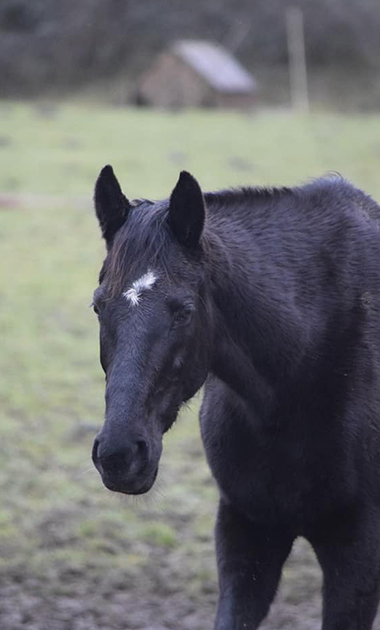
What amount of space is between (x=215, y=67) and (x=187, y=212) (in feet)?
75.8

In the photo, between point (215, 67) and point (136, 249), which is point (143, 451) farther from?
point (215, 67)

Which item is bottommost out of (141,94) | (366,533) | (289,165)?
(366,533)

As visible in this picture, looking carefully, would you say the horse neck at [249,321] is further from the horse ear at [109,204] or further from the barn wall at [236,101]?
the barn wall at [236,101]

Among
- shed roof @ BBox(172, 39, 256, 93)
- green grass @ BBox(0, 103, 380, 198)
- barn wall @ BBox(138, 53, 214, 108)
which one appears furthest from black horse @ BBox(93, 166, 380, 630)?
barn wall @ BBox(138, 53, 214, 108)

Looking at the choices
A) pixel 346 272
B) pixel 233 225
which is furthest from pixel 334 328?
pixel 233 225

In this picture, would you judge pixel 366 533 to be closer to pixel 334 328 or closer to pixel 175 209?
pixel 334 328

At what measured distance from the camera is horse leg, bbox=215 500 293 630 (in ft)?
11.9

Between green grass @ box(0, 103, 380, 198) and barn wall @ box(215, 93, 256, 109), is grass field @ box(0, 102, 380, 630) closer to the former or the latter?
green grass @ box(0, 103, 380, 198)

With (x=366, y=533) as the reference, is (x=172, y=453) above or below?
above

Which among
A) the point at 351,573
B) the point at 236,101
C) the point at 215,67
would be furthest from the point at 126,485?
the point at 215,67

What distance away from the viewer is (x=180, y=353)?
3.12 metres

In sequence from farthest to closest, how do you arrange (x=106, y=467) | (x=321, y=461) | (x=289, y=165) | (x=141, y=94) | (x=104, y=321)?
(x=141, y=94)
(x=289, y=165)
(x=321, y=461)
(x=104, y=321)
(x=106, y=467)

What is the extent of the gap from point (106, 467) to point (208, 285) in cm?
67

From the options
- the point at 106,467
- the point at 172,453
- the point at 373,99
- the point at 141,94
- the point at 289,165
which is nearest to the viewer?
the point at 106,467
